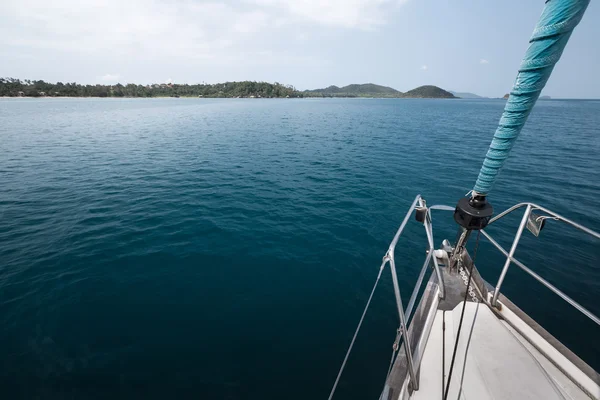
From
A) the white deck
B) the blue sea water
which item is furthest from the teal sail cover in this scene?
the blue sea water

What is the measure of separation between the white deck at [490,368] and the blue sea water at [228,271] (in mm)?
3095

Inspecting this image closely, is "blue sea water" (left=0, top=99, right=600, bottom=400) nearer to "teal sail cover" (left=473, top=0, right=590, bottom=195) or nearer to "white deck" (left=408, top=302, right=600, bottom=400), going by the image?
"white deck" (left=408, top=302, right=600, bottom=400)

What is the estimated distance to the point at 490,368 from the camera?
11.9ft

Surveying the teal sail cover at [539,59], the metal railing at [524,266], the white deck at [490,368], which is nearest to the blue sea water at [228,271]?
the white deck at [490,368]

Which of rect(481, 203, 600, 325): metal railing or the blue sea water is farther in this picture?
the blue sea water

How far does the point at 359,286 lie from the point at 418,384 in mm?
5672

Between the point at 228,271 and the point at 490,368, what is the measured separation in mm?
8560

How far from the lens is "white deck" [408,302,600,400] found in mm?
3338

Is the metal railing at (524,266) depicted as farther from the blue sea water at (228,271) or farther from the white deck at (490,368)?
the blue sea water at (228,271)

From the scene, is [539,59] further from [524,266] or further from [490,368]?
[490,368]

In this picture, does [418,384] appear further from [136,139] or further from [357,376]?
[136,139]

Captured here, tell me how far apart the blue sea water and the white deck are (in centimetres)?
309

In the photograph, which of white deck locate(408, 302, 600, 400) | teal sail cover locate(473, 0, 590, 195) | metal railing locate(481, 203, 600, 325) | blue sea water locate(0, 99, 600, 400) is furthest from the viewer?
blue sea water locate(0, 99, 600, 400)

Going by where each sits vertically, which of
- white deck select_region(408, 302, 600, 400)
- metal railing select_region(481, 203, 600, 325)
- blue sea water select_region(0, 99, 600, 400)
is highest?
metal railing select_region(481, 203, 600, 325)
